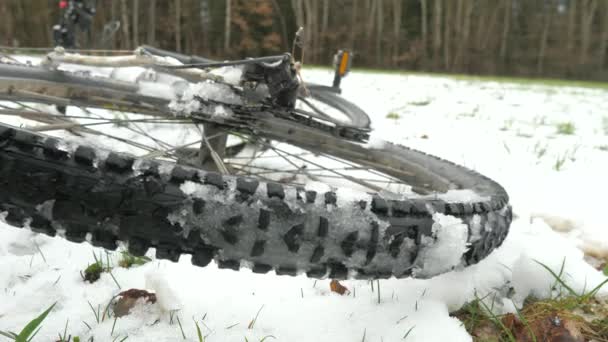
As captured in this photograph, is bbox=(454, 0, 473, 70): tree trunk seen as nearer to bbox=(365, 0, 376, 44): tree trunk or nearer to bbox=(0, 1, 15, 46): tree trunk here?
bbox=(365, 0, 376, 44): tree trunk

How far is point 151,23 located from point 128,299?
56.0 feet

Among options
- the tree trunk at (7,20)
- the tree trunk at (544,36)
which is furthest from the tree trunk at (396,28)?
the tree trunk at (7,20)

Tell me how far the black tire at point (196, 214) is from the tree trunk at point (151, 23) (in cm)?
1696

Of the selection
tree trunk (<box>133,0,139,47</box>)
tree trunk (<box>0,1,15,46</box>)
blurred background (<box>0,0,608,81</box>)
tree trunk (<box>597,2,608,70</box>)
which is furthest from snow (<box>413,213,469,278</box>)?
tree trunk (<box>597,2,608,70</box>)

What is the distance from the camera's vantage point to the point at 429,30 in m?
19.5

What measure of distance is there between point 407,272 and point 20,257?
2.89 feet

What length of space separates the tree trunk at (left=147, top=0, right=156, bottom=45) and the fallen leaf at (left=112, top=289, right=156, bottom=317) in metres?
16.8

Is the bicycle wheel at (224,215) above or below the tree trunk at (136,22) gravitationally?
below

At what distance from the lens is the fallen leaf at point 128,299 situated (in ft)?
2.69

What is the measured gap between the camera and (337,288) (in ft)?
3.08

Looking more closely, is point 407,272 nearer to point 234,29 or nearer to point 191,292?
point 191,292

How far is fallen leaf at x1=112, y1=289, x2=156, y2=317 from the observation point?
2.69ft

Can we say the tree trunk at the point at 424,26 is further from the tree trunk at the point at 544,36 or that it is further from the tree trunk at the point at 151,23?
the tree trunk at the point at 151,23

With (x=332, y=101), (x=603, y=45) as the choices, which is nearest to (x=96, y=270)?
(x=332, y=101)
